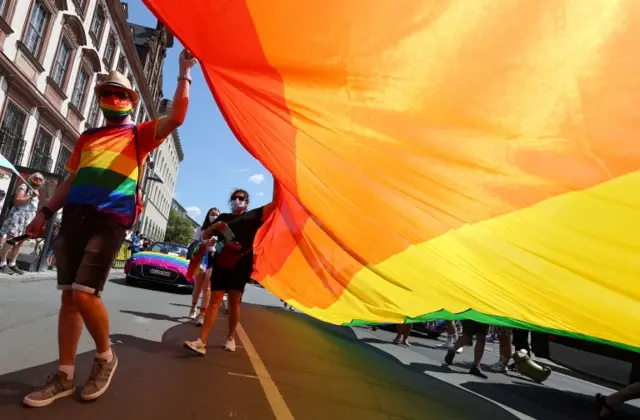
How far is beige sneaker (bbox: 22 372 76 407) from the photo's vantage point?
2.70 m

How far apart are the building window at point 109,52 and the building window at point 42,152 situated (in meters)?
8.23

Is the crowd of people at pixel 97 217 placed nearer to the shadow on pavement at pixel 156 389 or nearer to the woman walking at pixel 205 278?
the shadow on pavement at pixel 156 389

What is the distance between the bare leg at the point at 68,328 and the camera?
2.87 meters

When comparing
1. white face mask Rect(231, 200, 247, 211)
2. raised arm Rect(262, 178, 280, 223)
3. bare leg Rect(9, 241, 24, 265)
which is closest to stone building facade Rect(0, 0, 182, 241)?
bare leg Rect(9, 241, 24, 265)

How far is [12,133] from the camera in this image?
18094 mm

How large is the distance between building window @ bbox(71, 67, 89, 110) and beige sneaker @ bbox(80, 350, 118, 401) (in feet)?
80.0

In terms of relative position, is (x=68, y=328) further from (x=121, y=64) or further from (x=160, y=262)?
(x=121, y=64)

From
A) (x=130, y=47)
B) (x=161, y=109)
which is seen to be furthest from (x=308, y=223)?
(x=161, y=109)

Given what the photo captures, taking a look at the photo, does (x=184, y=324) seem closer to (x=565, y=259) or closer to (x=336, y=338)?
(x=336, y=338)

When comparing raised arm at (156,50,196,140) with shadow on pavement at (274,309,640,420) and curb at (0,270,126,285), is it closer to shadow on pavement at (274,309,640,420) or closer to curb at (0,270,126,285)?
shadow on pavement at (274,309,640,420)

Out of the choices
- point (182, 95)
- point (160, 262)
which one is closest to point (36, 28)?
point (160, 262)

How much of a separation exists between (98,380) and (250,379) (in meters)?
1.67

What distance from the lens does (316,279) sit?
221 inches

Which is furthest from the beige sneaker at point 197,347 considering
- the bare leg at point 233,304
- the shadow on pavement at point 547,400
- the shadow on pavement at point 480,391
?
the shadow on pavement at point 547,400
